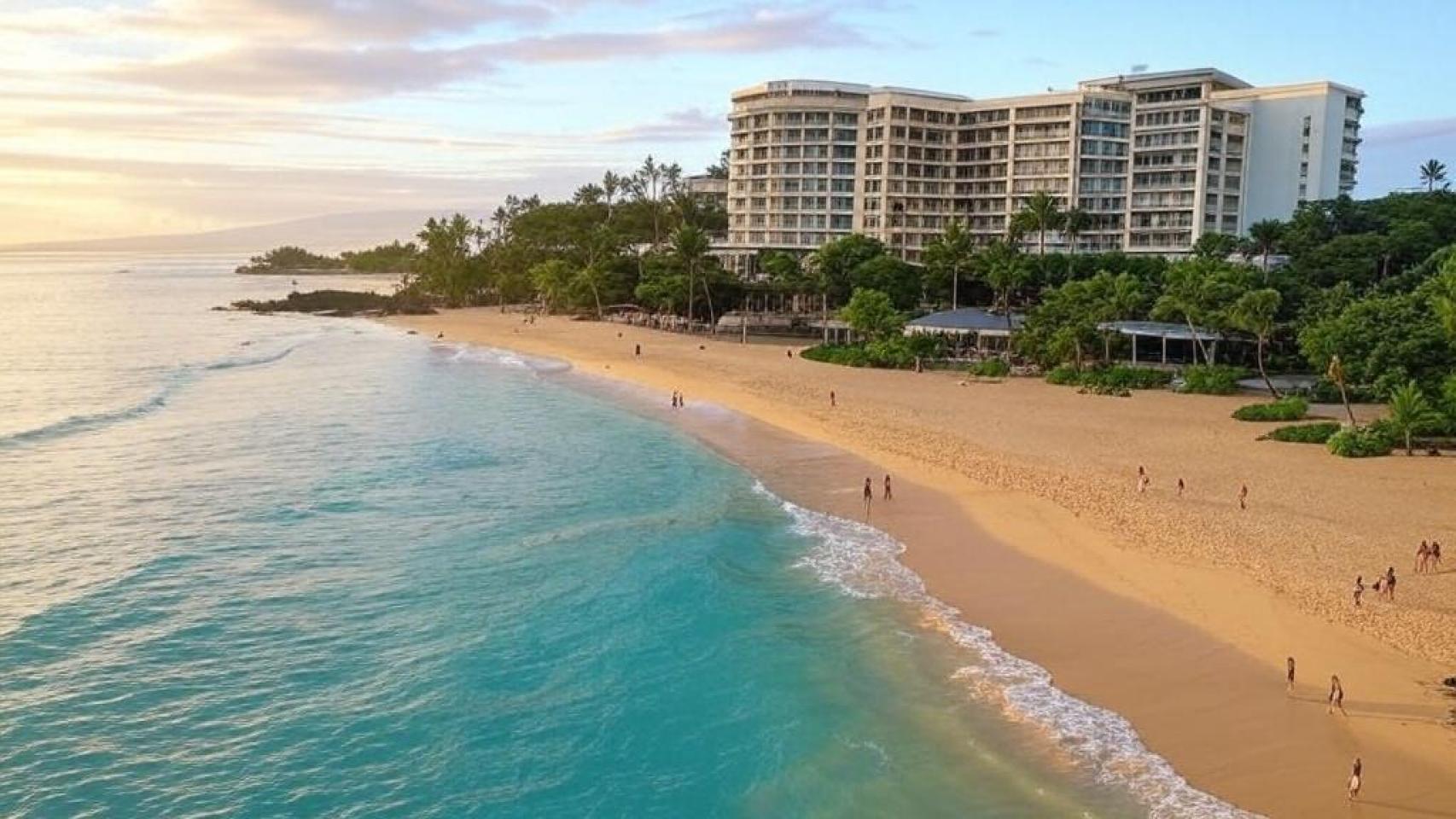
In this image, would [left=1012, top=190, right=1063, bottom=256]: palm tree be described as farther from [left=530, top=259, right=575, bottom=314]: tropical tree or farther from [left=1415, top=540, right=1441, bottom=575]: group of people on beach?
[left=1415, top=540, right=1441, bottom=575]: group of people on beach

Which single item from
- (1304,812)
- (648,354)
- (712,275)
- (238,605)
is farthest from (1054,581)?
(712,275)

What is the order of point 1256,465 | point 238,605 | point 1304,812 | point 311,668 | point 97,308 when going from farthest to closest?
point 97,308 < point 1256,465 < point 238,605 < point 311,668 < point 1304,812

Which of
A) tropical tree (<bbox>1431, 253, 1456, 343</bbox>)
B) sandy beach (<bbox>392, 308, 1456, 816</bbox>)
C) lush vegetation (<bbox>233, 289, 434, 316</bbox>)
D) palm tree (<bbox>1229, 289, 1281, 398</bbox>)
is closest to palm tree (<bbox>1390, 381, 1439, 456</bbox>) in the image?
sandy beach (<bbox>392, 308, 1456, 816</bbox>)

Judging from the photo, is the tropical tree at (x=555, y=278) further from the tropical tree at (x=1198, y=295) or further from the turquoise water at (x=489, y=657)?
the turquoise water at (x=489, y=657)

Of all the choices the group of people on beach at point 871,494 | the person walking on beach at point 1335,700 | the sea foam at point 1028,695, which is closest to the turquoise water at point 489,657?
the sea foam at point 1028,695

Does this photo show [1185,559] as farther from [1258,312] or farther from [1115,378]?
[1115,378]

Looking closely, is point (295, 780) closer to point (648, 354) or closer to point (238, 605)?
point (238, 605)
